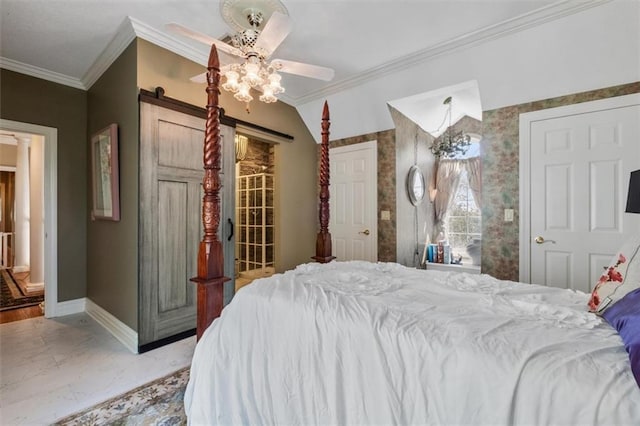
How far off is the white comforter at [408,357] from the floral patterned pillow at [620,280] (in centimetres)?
9

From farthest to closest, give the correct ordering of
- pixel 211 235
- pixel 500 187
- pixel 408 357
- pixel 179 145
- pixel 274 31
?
pixel 500 187, pixel 179 145, pixel 274 31, pixel 211 235, pixel 408 357

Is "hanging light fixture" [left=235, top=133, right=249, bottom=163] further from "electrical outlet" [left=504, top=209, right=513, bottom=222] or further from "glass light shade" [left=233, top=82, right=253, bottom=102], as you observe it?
"electrical outlet" [left=504, top=209, right=513, bottom=222]

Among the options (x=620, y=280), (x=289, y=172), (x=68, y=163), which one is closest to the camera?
(x=620, y=280)

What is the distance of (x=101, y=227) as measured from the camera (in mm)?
3102

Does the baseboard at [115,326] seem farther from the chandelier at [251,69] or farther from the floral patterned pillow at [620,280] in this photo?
the floral patterned pillow at [620,280]

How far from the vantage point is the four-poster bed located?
797 millimetres

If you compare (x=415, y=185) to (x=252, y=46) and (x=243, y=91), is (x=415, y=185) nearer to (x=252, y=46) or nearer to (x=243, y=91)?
(x=243, y=91)

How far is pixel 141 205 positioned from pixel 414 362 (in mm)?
2419

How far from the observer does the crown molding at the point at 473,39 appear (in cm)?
225

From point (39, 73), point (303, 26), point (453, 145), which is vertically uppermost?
point (303, 26)

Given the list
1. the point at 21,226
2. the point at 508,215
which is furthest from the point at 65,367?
the point at 21,226

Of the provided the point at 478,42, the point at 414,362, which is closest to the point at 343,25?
the point at 478,42

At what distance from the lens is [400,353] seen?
1.02m

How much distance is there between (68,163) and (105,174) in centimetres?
89
